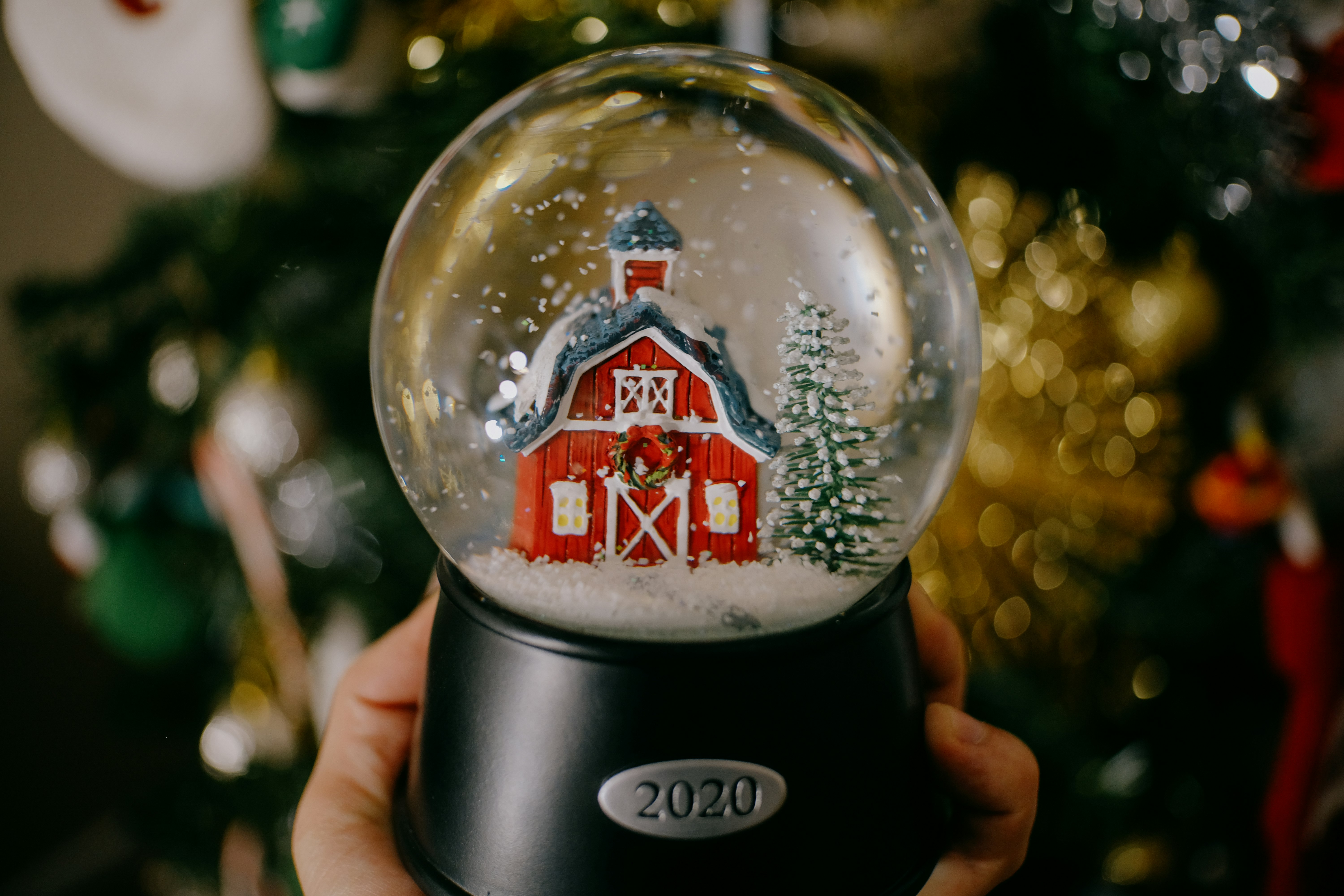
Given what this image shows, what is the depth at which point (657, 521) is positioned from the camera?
53cm

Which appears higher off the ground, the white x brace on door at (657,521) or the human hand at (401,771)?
the white x brace on door at (657,521)

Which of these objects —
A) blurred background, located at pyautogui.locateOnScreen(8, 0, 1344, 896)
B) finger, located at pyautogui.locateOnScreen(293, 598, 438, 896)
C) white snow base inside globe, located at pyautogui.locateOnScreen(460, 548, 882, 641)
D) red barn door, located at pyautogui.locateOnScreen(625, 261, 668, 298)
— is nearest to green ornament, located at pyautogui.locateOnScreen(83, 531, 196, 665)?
blurred background, located at pyautogui.locateOnScreen(8, 0, 1344, 896)

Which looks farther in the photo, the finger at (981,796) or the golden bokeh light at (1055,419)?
the golden bokeh light at (1055,419)

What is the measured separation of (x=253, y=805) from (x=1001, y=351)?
111 cm

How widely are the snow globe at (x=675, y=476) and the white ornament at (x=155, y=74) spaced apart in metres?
0.43

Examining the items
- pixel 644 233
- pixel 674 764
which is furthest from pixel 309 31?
pixel 674 764

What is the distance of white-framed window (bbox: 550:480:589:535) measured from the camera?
53 centimetres

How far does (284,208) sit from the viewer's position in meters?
0.96

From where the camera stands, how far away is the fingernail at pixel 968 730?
1.92ft

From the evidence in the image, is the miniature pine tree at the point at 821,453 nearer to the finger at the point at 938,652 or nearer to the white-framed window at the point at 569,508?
the white-framed window at the point at 569,508

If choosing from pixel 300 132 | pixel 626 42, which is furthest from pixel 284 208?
pixel 626 42

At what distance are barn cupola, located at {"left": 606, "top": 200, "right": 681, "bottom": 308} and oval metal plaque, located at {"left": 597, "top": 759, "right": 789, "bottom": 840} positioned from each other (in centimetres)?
27

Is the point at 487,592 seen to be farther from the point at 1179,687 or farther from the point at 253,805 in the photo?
the point at 1179,687

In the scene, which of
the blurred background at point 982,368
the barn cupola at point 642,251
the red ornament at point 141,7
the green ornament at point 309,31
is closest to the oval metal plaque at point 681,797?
the barn cupola at point 642,251
